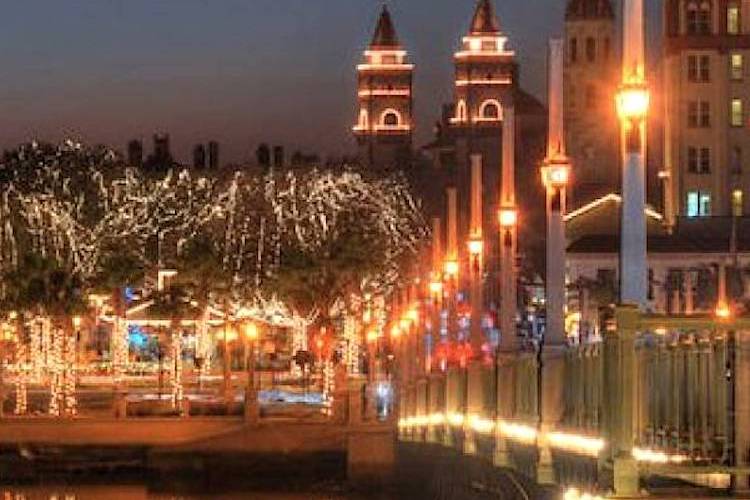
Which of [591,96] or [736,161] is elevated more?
[591,96]

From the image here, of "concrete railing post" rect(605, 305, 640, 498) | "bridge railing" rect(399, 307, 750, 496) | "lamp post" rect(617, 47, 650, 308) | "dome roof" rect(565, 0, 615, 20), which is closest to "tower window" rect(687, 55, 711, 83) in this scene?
"dome roof" rect(565, 0, 615, 20)

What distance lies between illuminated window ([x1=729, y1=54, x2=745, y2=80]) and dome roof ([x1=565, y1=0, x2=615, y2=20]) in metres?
43.6

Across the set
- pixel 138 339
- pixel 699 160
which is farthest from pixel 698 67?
pixel 138 339

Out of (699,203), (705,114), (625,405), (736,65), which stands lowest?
(625,405)

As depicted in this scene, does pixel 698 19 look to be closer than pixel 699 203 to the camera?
Yes

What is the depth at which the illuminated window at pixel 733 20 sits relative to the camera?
5901 inches

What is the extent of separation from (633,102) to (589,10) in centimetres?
16380

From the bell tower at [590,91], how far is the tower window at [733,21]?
1494 inches

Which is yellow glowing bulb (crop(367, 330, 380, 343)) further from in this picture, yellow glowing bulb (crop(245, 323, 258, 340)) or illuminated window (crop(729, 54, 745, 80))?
illuminated window (crop(729, 54, 745, 80))

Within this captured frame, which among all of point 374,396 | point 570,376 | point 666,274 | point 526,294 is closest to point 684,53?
point 666,274

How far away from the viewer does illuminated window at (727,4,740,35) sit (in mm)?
149875

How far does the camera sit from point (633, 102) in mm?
32438

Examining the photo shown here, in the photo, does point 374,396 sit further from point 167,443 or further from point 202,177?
point 202,177

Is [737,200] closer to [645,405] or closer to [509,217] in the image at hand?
[509,217]
